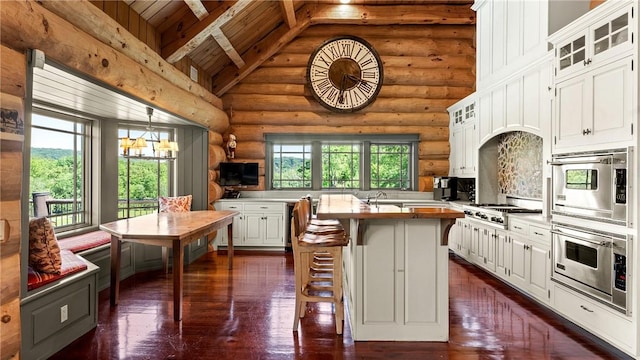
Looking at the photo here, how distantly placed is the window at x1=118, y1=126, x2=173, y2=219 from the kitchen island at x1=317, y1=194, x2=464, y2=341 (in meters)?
3.72

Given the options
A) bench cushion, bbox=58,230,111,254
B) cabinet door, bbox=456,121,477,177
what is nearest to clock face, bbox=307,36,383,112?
cabinet door, bbox=456,121,477,177

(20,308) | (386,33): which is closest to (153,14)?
(20,308)

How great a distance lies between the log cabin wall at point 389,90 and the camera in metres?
6.56

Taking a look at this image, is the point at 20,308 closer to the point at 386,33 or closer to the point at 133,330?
the point at 133,330

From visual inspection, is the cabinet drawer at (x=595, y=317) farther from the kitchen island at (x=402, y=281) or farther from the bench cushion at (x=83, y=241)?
the bench cushion at (x=83, y=241)

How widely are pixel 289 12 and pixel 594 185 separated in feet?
15.5

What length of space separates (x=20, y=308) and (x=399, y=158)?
5.91m

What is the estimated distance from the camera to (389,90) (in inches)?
259

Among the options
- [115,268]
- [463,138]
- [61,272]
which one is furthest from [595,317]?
[115,268]

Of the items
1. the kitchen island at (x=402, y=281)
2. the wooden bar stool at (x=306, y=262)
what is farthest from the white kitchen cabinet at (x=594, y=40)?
the wooden bar stool at (x=306, y=262)

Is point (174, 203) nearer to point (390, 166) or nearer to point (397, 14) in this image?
point (390, 166)

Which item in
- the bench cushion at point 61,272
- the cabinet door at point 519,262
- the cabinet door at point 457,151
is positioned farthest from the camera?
the cabinet door at point 457,151

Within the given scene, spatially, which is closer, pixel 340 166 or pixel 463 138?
pixel 463 138

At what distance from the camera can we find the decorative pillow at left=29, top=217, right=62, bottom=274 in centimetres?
256
